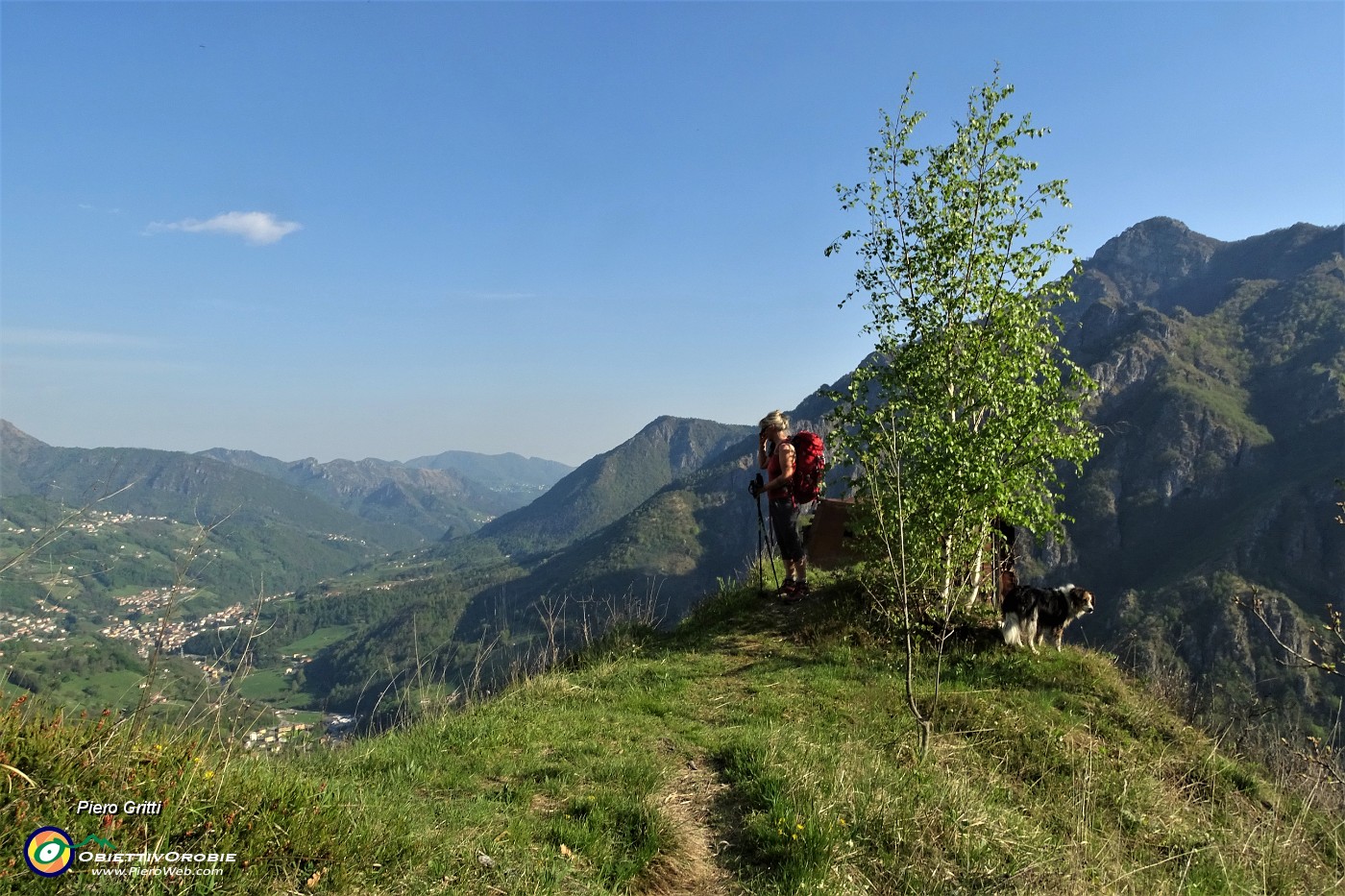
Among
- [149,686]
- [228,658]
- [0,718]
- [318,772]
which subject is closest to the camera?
[0,718]

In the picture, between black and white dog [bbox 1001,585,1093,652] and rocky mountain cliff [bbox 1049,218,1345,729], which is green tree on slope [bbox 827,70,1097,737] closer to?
black and white dog [bbox 1001,585,1093,652]

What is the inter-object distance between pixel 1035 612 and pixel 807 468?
4275 mm

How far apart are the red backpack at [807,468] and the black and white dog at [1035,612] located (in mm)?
3594

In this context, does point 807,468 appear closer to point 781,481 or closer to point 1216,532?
point 781,481

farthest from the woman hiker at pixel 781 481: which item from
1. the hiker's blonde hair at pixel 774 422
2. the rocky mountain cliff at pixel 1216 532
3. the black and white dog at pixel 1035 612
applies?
the rocky mountain cliff at pixel 1216 532

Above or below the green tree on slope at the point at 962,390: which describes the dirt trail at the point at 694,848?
below

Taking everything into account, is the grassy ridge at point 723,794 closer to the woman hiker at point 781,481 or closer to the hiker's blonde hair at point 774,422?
the woman hiker at point 781,481

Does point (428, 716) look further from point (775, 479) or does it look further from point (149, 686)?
point (775, 479)

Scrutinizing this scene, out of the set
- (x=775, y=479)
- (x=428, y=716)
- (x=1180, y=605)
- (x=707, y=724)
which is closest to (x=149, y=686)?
(x=428, y=716)

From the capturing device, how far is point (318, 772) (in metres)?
5.66

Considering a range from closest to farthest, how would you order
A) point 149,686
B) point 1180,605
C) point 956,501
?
1. point 149,686
2. point 956,501
3. point 1180,605

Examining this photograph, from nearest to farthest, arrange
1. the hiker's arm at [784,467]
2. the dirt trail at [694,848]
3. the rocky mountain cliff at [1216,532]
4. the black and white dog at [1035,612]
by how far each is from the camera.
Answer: the dirt trail at [694,848]
the black and white dog at [1035,612]
the hiker's arm at [784,467]
the rocky mountain cliff at [1216,532]

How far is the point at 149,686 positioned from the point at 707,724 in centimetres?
552

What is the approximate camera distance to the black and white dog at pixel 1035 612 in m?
10.6
